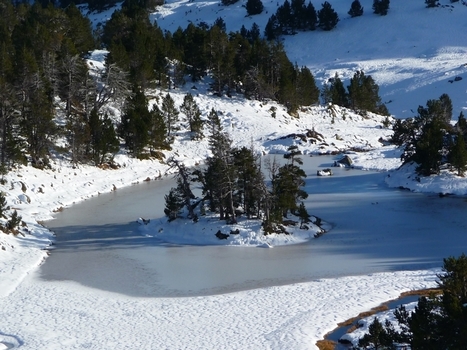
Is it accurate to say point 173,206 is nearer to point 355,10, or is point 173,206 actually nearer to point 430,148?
point 430,148

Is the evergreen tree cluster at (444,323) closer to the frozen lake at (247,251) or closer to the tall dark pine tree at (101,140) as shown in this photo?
the frozen lake at (247,251)

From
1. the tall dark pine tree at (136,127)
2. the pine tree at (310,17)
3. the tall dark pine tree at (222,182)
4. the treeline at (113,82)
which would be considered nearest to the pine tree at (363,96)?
the treeline at (113,82)

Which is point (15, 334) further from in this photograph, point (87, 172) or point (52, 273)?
point (87, 172)

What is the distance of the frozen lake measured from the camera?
2372cm

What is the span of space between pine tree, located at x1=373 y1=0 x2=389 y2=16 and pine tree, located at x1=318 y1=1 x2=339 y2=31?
9130 millimetres

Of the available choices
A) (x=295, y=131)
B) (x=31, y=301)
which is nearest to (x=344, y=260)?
(x=31, y=301)

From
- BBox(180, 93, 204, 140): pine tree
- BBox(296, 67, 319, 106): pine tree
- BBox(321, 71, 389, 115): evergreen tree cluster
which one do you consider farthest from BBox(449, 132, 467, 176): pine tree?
BBox(321, 71, 389, 115): evergreen tree cluster

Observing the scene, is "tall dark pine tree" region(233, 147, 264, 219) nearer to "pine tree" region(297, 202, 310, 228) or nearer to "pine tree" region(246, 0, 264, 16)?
A: "pine tree" region(297, 202, 310, 228)

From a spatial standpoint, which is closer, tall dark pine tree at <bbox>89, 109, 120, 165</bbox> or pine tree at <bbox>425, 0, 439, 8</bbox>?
tall dark pine tree at <bbox>89, 109, 120, 165</bbox>

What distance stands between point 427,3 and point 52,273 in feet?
419

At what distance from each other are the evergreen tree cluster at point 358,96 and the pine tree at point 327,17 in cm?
3906

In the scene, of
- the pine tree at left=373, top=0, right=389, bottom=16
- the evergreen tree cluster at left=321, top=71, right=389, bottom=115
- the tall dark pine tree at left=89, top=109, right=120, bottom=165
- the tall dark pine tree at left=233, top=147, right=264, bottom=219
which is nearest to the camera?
the tall dark pine tree at left=233, top=147, right=264, bottom=219

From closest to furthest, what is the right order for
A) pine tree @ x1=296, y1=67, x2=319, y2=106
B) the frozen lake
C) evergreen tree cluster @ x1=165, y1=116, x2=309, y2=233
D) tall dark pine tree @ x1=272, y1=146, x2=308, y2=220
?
the frozen lake < evergreen tree cluster @ x1=165, y1=116, x2=309, y2=233 < tall dark pine tree @ x1=272, y1=146, x2=308, y2=220 < pine tree @ x1=296, y1=67, x2=319, y2=106

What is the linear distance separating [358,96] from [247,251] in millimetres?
62248
